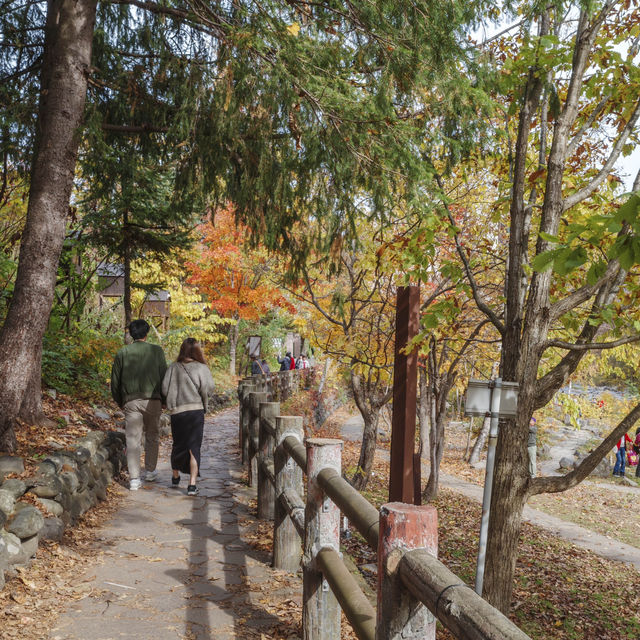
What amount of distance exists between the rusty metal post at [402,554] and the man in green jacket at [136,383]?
18.6 ft

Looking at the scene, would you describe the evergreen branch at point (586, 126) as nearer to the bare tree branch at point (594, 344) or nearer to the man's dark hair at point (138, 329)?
the bare tree branch at point (594, 344)

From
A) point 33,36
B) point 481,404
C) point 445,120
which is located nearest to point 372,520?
point 481,404

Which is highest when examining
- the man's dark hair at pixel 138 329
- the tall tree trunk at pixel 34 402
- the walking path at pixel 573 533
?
the man's dark hair at pixel 138 329

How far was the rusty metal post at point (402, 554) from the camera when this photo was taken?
188 centimetres

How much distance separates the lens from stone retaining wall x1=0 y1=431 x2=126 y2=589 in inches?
169

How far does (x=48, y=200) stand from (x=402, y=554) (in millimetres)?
6173

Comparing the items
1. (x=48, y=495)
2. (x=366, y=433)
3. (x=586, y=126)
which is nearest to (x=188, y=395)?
(x=48, y=495)

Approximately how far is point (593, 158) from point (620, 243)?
7.04m

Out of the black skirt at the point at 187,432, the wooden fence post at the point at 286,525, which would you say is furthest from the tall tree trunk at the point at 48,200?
the wooden fence post at the point at 286,525

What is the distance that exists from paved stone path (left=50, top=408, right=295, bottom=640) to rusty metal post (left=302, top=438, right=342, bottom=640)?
0.63 meters

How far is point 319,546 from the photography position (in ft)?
11.0

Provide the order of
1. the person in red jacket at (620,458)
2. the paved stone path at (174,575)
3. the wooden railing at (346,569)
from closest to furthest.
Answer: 1. the wooden railing at (346,569)
2. the paved stone path at (174,575)
3. the person in red jacket at (620,458)

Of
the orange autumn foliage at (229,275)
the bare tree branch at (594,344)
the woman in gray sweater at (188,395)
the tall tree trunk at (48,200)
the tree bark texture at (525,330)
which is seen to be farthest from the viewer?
the orange autumn foliage at (229,275)

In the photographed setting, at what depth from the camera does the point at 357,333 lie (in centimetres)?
1092
